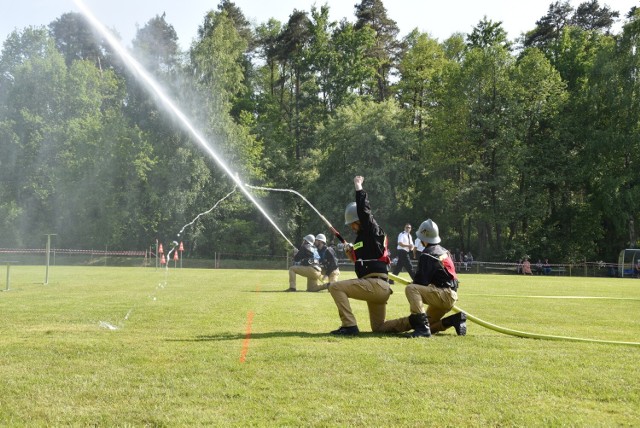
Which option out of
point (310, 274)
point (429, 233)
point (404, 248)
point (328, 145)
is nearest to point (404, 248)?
point (404, 248)

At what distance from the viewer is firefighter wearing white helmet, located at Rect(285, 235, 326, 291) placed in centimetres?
2312

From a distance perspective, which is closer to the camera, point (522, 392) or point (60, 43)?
point (522, 392)

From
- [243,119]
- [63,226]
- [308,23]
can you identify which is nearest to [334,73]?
[308,23]

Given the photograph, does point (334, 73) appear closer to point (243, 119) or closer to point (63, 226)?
point (243, 119)

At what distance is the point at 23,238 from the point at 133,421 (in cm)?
6991

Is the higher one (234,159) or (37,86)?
(37,86)

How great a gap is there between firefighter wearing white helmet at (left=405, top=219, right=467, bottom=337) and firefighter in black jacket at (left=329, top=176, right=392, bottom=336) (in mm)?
497

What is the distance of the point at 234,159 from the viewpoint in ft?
209

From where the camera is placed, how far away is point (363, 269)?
11.3 meters

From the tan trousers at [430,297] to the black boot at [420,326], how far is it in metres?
0.09

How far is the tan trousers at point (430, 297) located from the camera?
10922 millimetres

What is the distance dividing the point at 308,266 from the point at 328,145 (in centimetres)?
4579

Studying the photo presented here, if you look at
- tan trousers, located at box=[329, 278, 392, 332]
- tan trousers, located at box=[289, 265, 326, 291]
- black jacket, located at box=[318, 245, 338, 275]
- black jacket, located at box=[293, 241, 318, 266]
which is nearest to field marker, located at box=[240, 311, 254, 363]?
tan trousers, located at box=[329, 278, 392, 332]

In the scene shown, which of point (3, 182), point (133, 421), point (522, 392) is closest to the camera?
point (133, 421)
